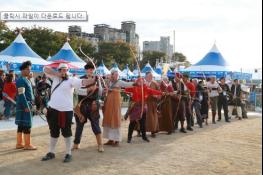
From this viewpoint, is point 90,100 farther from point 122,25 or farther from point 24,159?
point 122,25

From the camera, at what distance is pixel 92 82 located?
6816mm

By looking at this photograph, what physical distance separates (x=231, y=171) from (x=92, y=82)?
2.69 metres

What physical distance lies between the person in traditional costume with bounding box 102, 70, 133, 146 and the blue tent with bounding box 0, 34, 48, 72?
8.11 meters

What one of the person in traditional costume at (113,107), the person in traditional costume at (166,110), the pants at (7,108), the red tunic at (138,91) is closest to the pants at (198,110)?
the person in traditional costume at (166,110)

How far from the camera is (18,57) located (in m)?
16.0

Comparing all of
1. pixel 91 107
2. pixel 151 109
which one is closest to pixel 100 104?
pixel 91 107

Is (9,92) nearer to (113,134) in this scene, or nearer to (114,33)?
(113,134)

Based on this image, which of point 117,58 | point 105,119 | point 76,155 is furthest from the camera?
point 117,58

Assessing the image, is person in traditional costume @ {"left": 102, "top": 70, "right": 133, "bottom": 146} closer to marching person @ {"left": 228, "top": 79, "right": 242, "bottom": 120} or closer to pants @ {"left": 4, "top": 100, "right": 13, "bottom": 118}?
pants @ {"left": 4, "top": 100, "right": 13, "bottom": 118}

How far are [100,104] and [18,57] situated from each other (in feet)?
29.7

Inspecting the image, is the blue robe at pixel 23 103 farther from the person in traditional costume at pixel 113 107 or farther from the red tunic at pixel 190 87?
the red tunic at pixel 190 87

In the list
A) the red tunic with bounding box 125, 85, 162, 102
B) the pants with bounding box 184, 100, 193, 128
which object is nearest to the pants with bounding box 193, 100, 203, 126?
the pants with bounding box 184, 100, 193, 128

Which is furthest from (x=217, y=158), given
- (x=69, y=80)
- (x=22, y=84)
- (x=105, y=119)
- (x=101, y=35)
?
(x=101, y=35)

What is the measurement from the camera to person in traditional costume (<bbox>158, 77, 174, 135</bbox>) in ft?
34.4
